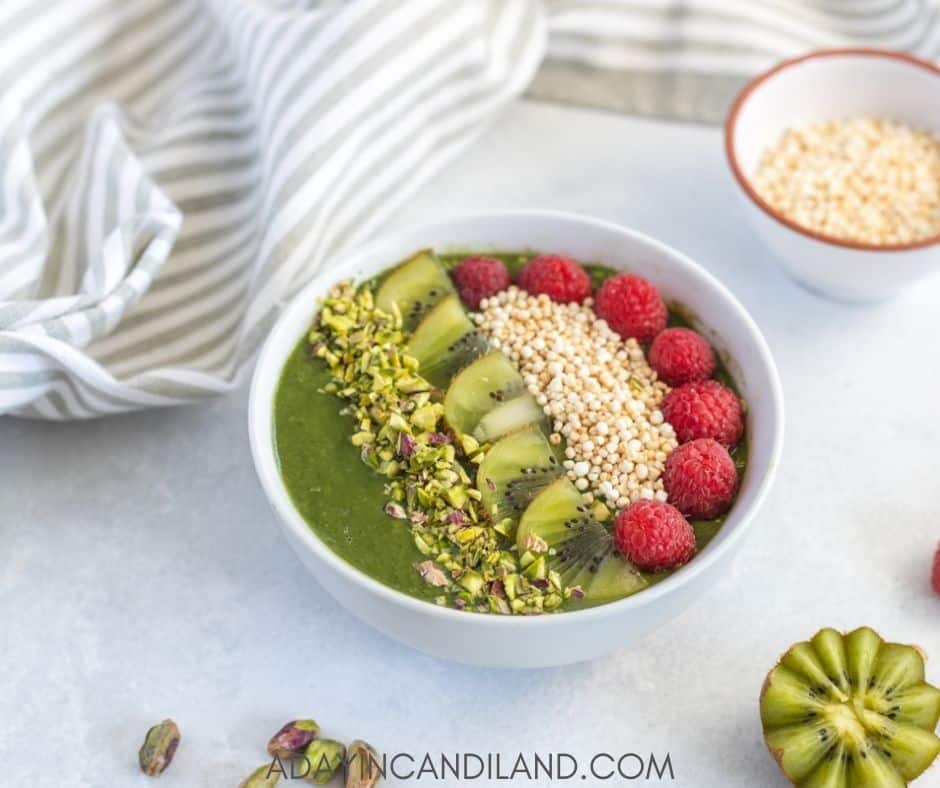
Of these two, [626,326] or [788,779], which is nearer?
[788,779]

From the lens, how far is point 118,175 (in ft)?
7.59

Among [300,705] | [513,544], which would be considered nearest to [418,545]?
[513,544]

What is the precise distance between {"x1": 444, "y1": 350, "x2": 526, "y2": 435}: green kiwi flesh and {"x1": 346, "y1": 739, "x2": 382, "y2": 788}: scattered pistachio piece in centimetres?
49

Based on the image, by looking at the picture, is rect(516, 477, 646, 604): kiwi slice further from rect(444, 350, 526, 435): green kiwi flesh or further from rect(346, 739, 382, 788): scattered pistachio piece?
rect(346, 739, 382, 788): scattered pistachio piece

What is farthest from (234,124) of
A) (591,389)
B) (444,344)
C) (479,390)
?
(591,389)

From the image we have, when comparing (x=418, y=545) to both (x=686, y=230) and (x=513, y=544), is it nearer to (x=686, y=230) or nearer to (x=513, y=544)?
(x=513, y=544)

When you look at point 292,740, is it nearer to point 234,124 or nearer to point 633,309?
point 633,309

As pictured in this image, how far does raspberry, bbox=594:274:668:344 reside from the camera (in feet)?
6.73

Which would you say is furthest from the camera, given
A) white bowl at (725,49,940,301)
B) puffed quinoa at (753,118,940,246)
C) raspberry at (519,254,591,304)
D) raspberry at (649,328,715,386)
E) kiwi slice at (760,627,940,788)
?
puffed quinoa at (753,118,940,246)

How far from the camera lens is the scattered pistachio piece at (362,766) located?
1.76 metres

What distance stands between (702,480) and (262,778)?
29.7 inches

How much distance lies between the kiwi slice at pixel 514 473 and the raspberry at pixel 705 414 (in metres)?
0.20

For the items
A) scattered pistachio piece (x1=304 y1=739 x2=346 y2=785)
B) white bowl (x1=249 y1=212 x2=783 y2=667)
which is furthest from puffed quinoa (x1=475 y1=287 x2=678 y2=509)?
scattered pistachio piece (x1=304 y1=739 x2=346 y2=785)

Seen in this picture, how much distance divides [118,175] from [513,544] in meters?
1.06
